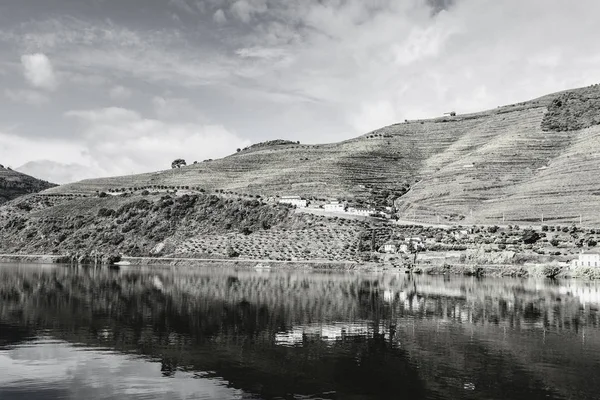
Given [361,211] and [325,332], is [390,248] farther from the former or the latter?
[325,332]

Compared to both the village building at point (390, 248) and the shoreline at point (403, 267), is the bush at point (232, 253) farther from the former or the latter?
the village building at point (390, 248)

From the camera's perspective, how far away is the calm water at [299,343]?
2123 centimetres

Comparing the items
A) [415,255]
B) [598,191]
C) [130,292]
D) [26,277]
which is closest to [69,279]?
[26,277]

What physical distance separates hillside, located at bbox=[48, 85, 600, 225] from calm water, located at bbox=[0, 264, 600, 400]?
53047mm

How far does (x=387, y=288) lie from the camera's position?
184 ft

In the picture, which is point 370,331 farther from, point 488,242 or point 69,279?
point 488,242

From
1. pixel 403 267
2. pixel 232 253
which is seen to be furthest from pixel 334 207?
pixel 403 267

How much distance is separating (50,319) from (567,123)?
142269 mm

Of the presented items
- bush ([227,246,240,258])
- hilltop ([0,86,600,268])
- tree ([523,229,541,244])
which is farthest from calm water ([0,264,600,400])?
bush ([227,246,240,258])

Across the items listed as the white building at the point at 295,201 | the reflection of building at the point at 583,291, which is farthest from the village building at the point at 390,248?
the white building at the point at 295,201

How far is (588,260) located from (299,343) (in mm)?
52851

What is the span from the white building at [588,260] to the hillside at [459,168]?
2085 cm

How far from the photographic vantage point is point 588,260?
6912 cm

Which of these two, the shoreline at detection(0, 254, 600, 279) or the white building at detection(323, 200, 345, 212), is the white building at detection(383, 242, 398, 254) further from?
the white building at detection(323, 200, 345, 212)
